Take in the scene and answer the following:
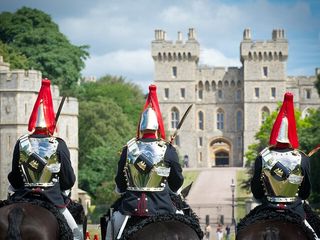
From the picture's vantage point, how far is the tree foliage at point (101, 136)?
7425 cm

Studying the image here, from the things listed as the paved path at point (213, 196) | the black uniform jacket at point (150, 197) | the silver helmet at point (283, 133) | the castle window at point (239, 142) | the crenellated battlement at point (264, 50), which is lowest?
the paved path at point (213, 196)

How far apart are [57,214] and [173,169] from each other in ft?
5.81

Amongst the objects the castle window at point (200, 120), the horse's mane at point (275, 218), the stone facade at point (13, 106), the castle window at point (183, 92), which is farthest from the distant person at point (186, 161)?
the horse's mane at point (275, 218)

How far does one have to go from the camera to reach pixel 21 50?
3049 inches

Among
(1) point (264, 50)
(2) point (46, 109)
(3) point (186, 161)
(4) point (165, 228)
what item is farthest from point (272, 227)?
(1) point (264, 50)

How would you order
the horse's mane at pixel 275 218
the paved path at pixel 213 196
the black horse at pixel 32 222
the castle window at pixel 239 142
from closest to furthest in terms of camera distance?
1. the black horse at pixel 32 222
2. the horse's mane at pixel 275 218
3. the paved path at pixel 213 196
4. the castle window at pixel 239 142

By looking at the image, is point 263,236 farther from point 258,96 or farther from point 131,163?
point 258,96

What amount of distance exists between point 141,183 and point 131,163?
32cm

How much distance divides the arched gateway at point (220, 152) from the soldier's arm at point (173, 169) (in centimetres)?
12373

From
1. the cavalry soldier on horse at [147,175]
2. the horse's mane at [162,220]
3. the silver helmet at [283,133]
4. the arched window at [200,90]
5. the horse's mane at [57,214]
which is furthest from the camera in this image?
the arched window at [200,90]

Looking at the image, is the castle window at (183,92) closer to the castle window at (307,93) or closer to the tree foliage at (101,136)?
the castle window at (307,93)

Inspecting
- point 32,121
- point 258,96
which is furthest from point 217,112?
point 32,121

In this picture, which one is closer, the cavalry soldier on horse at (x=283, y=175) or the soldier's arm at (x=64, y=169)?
the cavalry soldier on horse at (x=283, y=175)

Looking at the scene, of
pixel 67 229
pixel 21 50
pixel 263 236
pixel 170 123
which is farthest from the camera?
pixel 170 123
